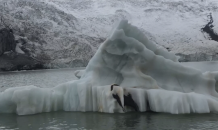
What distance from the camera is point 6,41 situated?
204 ft

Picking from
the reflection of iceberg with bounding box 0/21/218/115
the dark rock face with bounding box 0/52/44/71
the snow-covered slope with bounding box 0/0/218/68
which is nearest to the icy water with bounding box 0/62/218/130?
the reflection of iceberg with bounding box 0/21/218/115

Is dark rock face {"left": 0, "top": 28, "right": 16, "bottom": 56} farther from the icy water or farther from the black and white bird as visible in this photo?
the black and white bird

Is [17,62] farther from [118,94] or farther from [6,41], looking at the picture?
[118,94]

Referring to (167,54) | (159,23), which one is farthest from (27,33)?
(167,54)

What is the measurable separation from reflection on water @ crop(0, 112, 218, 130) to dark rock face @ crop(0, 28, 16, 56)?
2085 inches

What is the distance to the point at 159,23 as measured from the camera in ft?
366

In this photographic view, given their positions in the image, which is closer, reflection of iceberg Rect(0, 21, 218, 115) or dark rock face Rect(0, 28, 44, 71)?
reflection of iceberg Rect(0, 21, 218, 115)

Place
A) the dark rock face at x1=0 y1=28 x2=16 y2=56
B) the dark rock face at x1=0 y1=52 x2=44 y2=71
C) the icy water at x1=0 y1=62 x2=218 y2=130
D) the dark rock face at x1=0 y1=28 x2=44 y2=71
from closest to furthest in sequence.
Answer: the icy water at x1=0 y1=62 x2=218 y2=130, the dark rock face at x1=0 y1=52 x2=44 y2=71, the dark rock face at x1=0 y1=28 x2=44 y2=71, the dark rock face at x1=0 y1=28 x2=16 y2=56

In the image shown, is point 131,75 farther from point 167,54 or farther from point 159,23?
point 159,23

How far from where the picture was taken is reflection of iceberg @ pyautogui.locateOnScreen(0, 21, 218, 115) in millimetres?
10906

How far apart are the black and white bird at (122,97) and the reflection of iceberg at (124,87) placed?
11cm

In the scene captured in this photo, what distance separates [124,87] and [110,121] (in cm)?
183

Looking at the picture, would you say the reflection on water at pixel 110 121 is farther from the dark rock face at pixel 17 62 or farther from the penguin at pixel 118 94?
the dark rock face at pixel 17 62

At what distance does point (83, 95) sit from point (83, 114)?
2.47 feet
